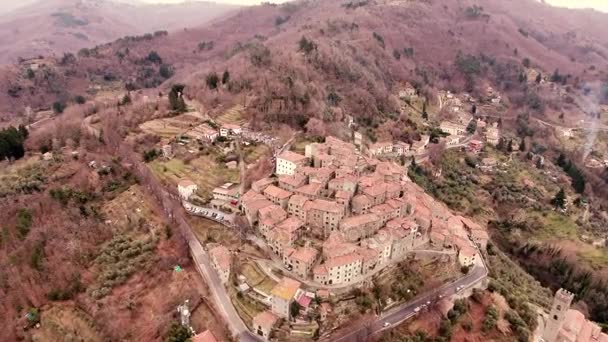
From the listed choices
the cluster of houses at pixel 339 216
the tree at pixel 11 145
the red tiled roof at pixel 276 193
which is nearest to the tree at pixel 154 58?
the tree at pixel 11 145

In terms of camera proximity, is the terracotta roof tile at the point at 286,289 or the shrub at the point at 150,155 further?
the shrub at the point at 150,155

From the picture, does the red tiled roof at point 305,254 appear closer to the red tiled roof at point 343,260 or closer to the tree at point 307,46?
the red tiled roof at point 343,260

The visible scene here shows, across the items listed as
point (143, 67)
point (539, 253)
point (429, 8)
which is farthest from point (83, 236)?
point (429, 8)

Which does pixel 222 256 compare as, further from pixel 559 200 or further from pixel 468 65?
pixel 468 65

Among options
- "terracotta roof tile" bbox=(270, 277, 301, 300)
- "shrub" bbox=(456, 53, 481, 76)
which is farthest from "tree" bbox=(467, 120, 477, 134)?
"terracotta roof tile" bbox=(270, 277, 301, 300)

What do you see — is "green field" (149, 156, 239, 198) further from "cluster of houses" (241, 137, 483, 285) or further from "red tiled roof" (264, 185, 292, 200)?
"red tiled roof" (264, 185, 292, 200)

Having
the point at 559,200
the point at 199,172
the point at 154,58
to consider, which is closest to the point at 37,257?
the point at 199,172
